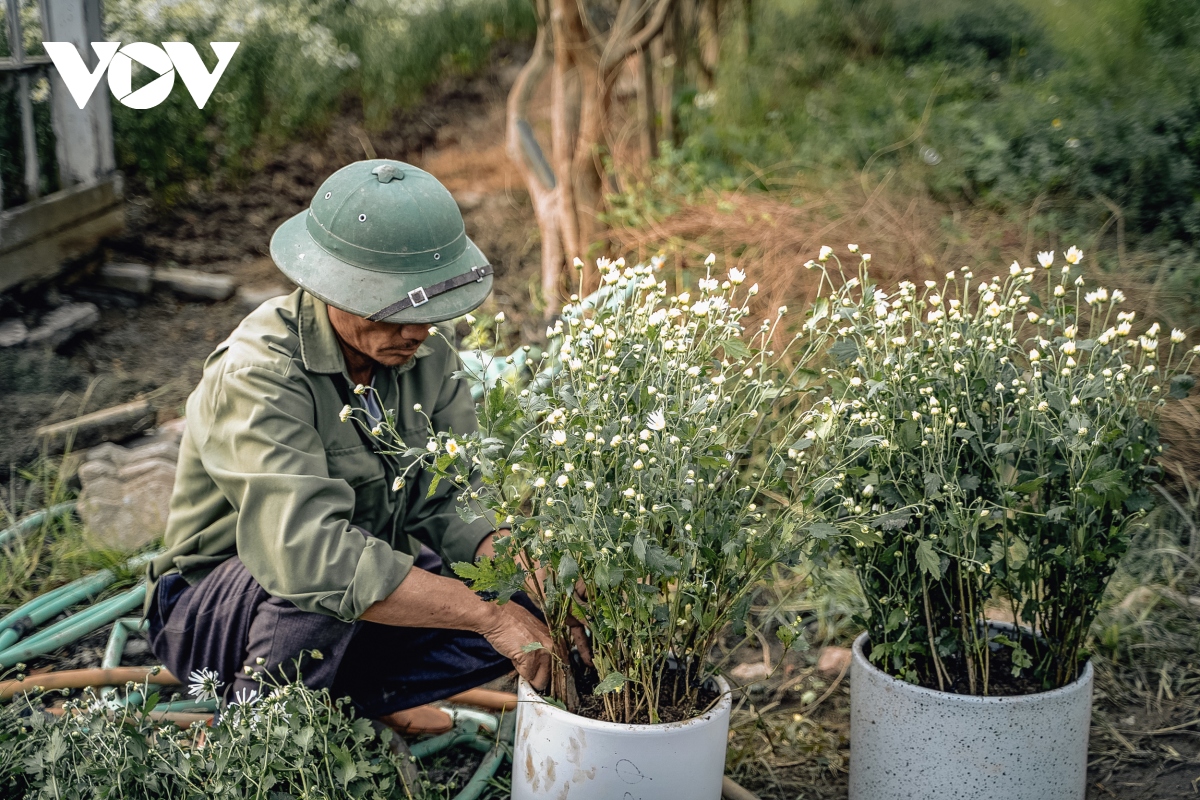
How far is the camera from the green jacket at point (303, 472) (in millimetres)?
2305

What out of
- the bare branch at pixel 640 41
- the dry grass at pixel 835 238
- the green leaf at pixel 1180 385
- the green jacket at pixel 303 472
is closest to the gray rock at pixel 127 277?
the dry grass at pixel 835 238

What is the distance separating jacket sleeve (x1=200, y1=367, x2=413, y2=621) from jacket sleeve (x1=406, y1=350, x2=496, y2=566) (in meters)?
0.47

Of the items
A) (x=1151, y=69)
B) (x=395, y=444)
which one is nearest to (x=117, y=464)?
(x=395, y=444)

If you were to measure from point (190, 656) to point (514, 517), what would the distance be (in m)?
1.08

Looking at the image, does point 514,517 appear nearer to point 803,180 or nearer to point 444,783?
point 444,783

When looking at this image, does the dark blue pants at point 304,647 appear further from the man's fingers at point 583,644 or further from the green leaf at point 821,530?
the green leaf at point 821,530

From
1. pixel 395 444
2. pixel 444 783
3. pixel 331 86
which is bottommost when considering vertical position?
pixel 444 783

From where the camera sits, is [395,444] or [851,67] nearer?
[395,444]

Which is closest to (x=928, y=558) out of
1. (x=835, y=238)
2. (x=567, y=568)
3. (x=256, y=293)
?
(x=567, y=568)

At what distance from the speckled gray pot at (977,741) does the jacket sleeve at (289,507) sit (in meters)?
1.09

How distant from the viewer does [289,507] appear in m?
2.27

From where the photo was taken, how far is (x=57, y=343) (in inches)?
195

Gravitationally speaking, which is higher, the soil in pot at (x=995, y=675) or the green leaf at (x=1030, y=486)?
the green leaf at (x=1030, y=486)

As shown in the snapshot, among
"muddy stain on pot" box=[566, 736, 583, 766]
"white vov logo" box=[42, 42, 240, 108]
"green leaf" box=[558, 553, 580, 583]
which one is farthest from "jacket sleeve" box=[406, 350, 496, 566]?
"white vov logo" box=[42, 42, 240, 108]
